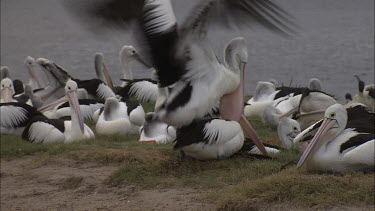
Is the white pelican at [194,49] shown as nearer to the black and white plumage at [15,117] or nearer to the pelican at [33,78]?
the black and white plumage at [15,117]

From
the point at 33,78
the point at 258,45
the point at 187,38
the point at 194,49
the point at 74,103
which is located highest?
the point at 187,38

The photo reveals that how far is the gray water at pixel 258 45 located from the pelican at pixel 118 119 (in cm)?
90

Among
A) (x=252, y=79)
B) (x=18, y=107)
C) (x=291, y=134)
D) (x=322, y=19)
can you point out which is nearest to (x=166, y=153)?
(x=291, y=134)

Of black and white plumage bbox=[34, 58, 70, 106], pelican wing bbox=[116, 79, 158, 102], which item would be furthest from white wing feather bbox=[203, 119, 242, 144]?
black and white plumage bbox=[34, 58, 70, 106]

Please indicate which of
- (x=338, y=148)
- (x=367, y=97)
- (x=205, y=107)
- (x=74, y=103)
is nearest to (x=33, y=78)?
(x=74, y=103)

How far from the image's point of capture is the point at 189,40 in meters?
5.36

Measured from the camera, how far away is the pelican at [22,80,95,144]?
28.9ft

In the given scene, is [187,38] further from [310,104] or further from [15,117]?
[15,117]

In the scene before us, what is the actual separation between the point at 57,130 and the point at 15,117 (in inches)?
45.4

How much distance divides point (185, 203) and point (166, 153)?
64.0 inches

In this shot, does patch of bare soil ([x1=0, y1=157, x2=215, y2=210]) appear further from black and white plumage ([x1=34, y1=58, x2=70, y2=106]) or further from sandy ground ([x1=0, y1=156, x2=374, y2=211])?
black and white plumage ([x1=34, y1=58, x2=70, y2=106])

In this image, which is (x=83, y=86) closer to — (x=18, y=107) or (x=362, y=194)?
(x=18, y=107)

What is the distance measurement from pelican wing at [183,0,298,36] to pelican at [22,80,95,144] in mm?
3958

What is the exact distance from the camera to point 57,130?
8992mm
